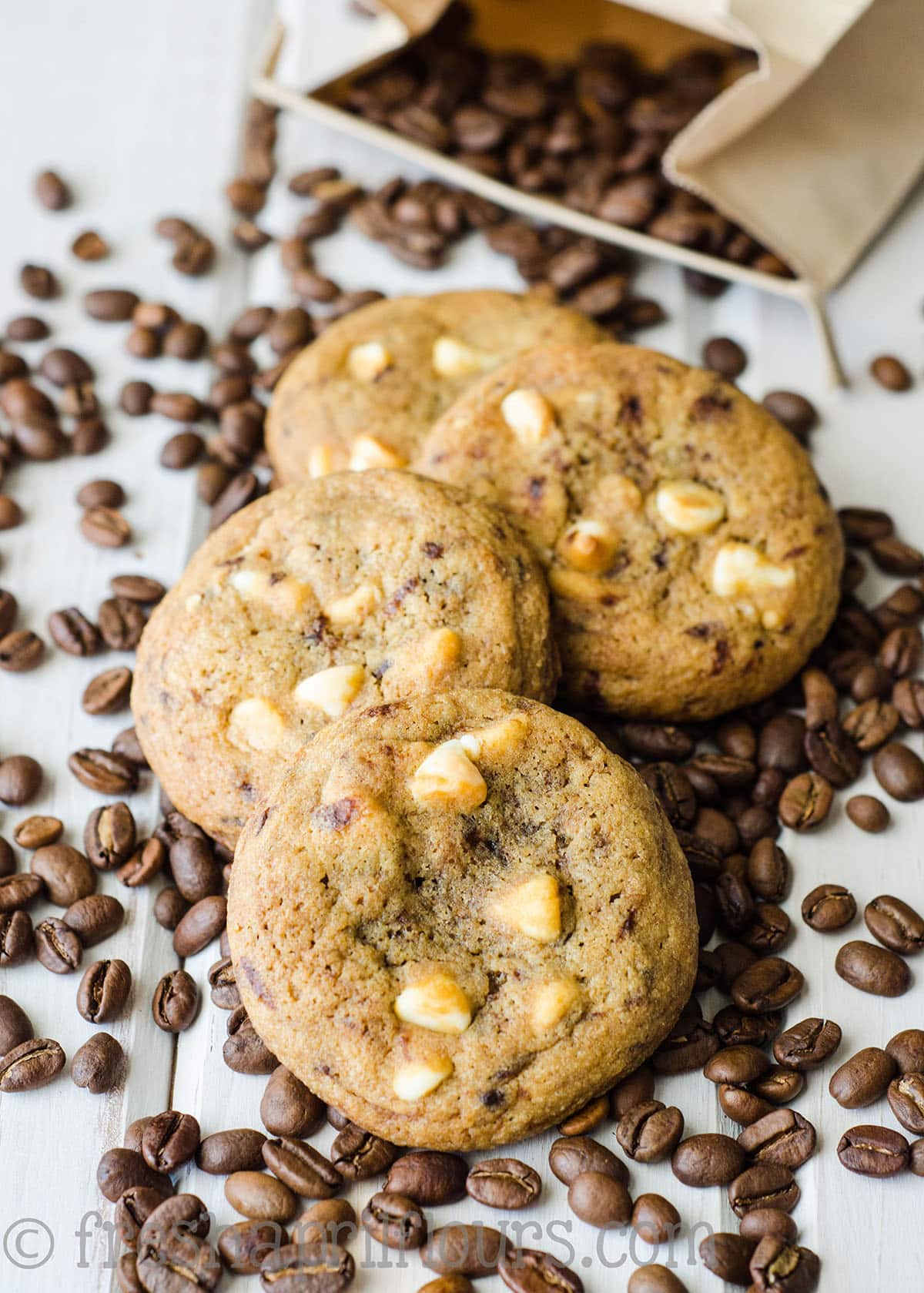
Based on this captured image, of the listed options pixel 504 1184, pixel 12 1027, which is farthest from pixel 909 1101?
pixel 12 1027

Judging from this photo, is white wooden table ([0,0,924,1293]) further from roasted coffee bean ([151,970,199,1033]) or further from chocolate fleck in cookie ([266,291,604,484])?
chocolate fleck in cookie ([266,291,604,484])

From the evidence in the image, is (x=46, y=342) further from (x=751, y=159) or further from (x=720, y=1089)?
(x=720, y=1089)

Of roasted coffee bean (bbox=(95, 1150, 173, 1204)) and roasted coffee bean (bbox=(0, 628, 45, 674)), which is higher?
roasted coffee bean (bbox=(0, 628, 45, 674))

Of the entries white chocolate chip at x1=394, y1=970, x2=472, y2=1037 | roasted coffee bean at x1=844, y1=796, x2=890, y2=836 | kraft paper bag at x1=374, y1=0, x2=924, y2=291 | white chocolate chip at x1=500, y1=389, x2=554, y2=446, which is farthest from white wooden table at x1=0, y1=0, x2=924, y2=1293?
white chocolate chip at x1=500, y1=389, x2=554, y2=446

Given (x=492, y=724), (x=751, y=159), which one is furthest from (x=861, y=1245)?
(x=751, y=159)

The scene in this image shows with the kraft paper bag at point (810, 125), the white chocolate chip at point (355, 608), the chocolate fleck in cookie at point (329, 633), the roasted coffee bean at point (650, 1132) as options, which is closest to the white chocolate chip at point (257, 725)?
the chocolate fleck in cookie at point (329, 633)

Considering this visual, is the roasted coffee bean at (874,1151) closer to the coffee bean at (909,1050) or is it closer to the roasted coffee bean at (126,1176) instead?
the coffee bean at (909,1050)
